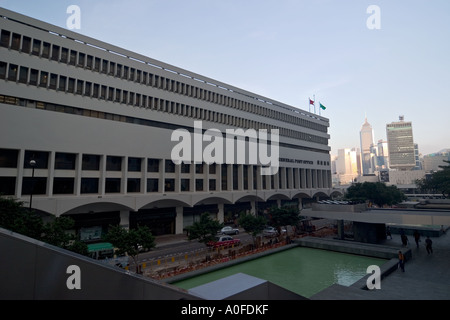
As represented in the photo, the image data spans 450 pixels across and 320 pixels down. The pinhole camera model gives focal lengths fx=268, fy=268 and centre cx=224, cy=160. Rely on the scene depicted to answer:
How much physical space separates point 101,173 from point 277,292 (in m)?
35.0

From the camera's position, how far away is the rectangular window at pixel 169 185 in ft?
151

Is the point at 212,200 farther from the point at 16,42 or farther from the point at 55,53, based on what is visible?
the point at 16,42

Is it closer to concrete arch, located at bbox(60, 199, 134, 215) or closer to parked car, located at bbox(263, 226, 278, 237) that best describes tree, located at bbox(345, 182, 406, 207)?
parked car, located at bbox(263, 226, 278, 237)

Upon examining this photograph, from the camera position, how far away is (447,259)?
982 inches

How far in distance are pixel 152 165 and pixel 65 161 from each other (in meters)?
12.8

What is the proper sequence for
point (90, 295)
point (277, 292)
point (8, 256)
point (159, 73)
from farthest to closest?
point (159, 73) < point (277, 292) < point (90, 295) < point (8, 256)

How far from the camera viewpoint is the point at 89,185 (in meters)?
37.7

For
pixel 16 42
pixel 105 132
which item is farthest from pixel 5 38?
pixel 105 132

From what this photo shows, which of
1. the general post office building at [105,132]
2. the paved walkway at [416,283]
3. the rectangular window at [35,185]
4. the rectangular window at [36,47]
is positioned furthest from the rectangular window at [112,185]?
the paved walkway at [416,283]

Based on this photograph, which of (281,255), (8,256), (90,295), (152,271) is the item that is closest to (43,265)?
(8,256)

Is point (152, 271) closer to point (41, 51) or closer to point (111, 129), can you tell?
point (111, 129)

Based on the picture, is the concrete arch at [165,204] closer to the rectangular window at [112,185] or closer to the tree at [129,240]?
the rectangular window at [112,185]

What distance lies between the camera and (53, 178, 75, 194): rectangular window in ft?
114

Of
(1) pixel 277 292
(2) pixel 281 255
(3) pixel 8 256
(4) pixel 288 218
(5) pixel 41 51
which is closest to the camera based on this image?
(3) pixel 8 256
